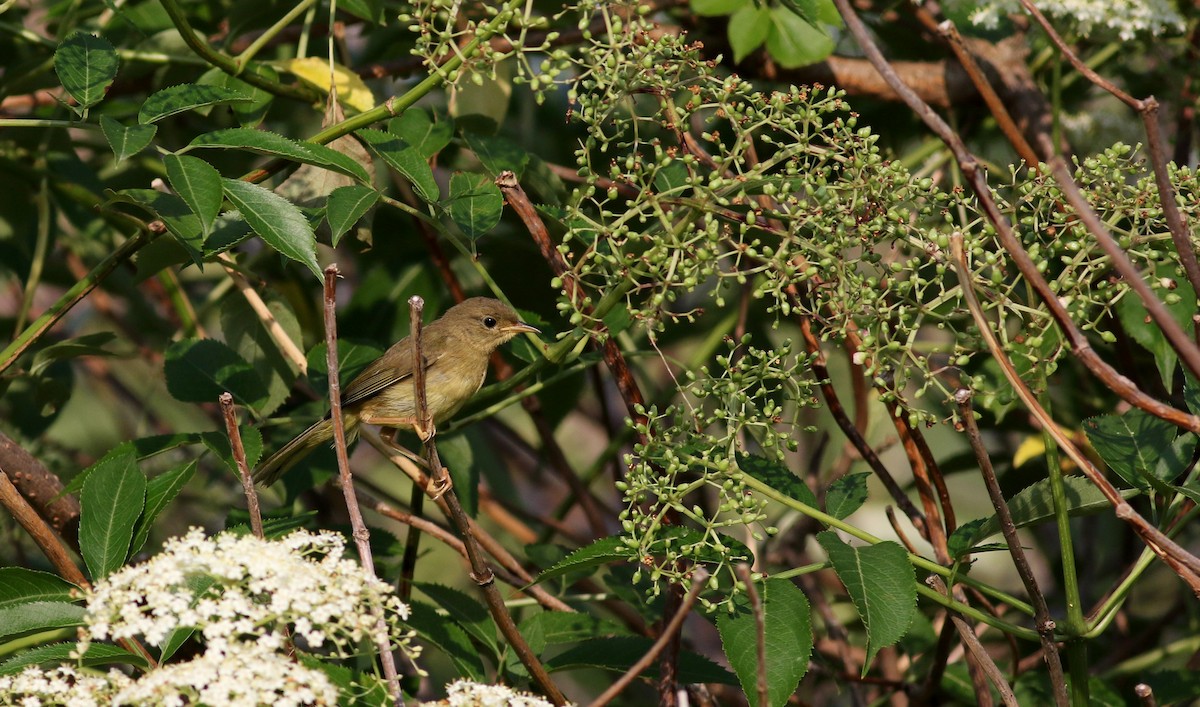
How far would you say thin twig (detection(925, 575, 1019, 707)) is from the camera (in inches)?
86.6

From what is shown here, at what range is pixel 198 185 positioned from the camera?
2375 mm

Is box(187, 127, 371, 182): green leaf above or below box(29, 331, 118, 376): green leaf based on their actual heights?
above

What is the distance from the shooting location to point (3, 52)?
4.01 meters

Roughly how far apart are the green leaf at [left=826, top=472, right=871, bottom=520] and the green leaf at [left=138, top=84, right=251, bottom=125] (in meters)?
1.46

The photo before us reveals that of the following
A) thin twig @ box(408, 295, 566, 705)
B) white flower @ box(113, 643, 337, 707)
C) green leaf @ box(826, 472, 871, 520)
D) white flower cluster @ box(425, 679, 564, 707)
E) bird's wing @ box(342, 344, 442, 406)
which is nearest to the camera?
white flower @ box(113, 643, 337, 707)

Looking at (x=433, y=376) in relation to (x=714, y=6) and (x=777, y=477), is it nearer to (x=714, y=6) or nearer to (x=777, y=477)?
(x=714, y=6)

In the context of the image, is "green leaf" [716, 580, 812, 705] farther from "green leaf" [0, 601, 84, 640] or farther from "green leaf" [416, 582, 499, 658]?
"green leaf" [0, 601, 84, 640]

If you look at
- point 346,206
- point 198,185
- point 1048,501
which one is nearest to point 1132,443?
point 1048,501

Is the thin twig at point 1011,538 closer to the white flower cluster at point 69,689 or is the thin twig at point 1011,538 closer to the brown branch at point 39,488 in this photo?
the white flower cluster at point 69,689

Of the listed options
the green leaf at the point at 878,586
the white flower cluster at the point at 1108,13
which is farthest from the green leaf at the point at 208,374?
the white flower cluster at the point at 1108,13

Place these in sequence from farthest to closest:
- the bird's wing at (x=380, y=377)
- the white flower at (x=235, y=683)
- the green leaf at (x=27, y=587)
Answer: the bird's wing at (x=380, y=377)
the green leaf at (x=27, y=587)
the white flower at (x=235, y=683)

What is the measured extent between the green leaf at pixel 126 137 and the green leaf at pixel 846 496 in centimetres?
156

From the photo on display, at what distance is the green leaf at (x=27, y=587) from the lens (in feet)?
7.86

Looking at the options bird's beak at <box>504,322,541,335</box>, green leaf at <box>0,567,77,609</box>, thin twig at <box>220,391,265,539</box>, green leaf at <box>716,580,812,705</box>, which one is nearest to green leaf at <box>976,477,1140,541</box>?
green leaf at <box>716,580,812,705</box>
